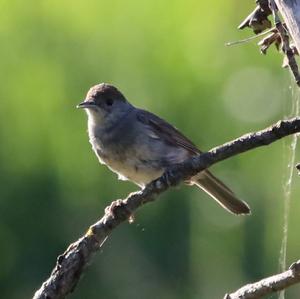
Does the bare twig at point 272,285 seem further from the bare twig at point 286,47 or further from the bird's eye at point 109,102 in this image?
the bird's eye at point 109,102

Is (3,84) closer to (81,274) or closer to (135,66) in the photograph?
(135,66)

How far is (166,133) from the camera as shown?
14.7 ft

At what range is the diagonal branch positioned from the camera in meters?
2.35

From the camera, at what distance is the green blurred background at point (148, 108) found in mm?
7844

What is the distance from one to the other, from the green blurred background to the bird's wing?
245cm

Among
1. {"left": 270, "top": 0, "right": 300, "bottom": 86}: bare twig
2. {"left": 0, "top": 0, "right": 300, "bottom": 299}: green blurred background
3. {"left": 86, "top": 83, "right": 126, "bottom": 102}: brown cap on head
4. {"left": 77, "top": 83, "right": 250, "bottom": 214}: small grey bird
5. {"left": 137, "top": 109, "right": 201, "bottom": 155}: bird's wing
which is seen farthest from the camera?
{"left": 0, "top": 0, "right": 300, "bottom": 299}: green blurred background

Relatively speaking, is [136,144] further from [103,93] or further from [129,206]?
[129,206]

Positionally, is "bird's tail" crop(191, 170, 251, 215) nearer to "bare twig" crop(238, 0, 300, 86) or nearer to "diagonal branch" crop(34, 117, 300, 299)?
"bare twig" crop(238, 0, 300, 86)

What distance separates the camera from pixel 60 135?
907 centimetres

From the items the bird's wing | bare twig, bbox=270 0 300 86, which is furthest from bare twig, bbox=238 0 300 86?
the bird's wing

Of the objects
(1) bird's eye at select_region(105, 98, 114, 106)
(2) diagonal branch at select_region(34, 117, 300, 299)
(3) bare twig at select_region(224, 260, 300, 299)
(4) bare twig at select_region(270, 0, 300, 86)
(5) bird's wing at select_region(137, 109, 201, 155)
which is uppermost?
(1) bird's eye at select_region(105, 98, 114, 106)

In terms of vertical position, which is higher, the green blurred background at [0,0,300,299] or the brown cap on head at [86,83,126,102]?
the green blurred background at [0,0,300,299]

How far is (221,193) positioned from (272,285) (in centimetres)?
218

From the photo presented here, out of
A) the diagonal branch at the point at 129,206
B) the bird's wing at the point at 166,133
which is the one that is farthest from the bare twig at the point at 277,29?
the bird's wing at the point at 166,133
